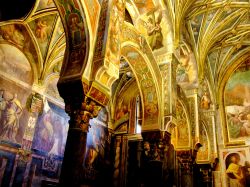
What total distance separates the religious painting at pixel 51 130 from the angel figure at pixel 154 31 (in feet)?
15.2

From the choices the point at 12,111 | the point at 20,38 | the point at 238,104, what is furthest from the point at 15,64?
the point at 238,104

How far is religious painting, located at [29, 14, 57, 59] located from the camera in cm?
942

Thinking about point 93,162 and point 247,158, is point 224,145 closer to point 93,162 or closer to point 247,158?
point 247,158

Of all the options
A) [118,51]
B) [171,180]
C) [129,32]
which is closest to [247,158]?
[171,180]

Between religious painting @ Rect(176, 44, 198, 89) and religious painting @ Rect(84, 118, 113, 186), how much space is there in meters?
4.38

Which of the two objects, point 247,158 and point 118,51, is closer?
point 118,51

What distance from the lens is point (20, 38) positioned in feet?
30.2

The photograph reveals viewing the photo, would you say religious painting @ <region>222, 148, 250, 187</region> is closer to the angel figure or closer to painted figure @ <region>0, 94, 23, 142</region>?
the angel figure

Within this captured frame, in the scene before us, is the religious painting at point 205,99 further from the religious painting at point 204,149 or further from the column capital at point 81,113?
the column capital at point 81,113

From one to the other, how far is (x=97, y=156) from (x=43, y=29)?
19.5 feet

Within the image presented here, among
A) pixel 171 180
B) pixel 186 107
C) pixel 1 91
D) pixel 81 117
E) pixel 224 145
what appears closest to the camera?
pixel 81 117

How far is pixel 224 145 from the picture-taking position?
12695 millimetres

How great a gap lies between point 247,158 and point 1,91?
1064 cm

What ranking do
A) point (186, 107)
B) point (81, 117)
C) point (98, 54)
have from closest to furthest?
point (81, 117) < point (98, 54) < point (186, 107)
